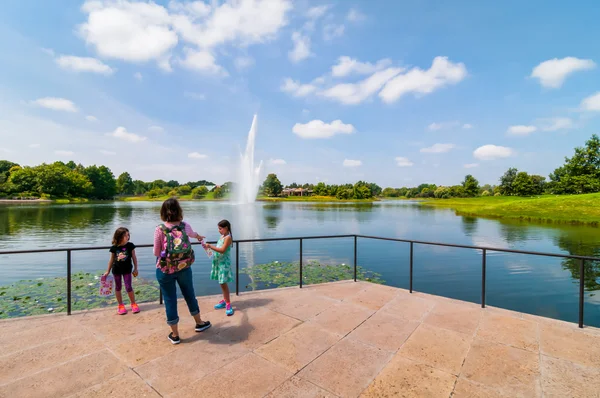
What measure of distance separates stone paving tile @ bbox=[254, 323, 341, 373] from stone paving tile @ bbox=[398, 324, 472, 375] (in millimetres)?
1008

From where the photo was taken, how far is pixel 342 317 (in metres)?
4.78

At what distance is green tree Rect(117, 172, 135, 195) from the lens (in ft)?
471

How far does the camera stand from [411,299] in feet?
18.6

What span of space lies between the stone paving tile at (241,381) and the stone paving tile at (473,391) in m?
1.76

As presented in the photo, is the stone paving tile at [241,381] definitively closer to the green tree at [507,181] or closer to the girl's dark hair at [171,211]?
the girl's dark hair at [171,211]

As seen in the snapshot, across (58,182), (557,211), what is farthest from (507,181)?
(58,182)

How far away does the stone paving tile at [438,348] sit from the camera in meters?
3.44

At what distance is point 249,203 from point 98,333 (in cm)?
5886

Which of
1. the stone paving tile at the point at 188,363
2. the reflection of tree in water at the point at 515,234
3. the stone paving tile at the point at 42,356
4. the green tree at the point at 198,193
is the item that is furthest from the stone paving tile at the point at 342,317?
the green tree at the point at 198,193

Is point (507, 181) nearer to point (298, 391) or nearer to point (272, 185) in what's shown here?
point (272, 185)

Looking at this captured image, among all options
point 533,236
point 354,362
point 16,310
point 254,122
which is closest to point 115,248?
point 354,362

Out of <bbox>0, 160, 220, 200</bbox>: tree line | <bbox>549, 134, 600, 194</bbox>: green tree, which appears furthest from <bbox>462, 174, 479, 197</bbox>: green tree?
<bbox>0, 160, 220, 200</bbox>: tree line

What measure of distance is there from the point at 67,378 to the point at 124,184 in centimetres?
16501

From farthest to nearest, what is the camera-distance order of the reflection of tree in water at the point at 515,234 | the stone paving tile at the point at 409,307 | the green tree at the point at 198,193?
A: 1. the green tree at the point at 198,193
2. the reflection of tree in water at the point at 515,234
3. the stone paving tile at the point at 409,307
